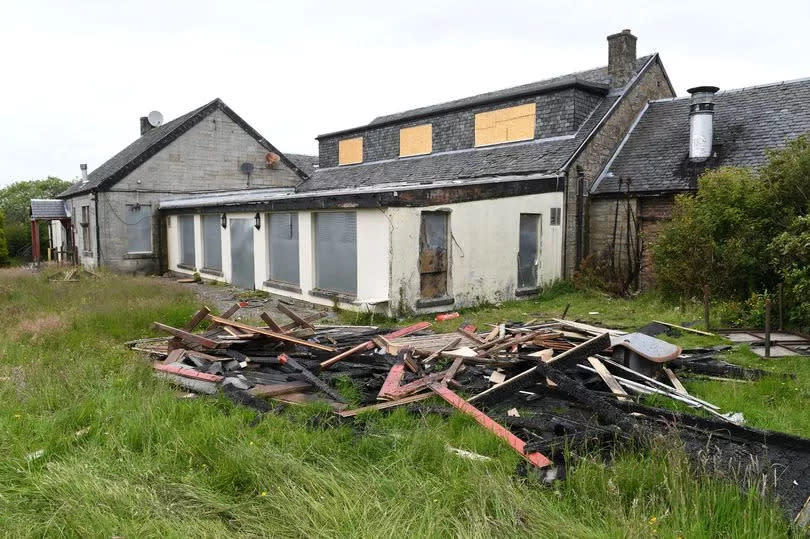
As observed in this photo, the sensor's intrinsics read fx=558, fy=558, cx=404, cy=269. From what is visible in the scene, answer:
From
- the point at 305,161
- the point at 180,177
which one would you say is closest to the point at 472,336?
the point at 180,177

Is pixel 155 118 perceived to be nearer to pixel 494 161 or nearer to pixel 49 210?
pixel 49 210

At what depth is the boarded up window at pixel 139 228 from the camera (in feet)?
72.1

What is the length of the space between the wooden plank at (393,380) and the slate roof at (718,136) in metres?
9.83

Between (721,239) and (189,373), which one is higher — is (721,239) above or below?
above

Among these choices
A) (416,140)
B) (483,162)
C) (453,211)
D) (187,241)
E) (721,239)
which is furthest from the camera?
(187,241)

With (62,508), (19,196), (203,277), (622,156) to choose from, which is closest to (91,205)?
(203,277)

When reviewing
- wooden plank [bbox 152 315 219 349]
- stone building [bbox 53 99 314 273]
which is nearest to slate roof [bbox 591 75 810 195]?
wooden plank [bbox 152 315 219 349]

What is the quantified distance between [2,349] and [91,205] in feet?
53.2

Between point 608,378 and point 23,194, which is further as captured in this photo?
point 23,194

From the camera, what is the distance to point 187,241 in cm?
2098

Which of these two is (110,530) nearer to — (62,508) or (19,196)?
(62,508)

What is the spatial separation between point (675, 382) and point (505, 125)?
39.4 ft

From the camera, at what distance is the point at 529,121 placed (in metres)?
16.3

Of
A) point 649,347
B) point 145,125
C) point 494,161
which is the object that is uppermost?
point 145,125
